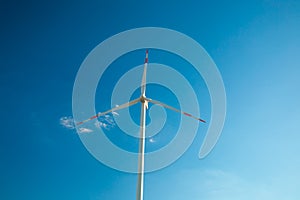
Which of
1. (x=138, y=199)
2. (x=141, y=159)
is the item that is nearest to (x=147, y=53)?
(x=141, y=159)

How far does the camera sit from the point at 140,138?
35844mm

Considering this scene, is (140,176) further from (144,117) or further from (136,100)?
(136,100)

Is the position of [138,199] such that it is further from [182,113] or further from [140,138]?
[182,113]

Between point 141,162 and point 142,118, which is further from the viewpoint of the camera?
point 142,118

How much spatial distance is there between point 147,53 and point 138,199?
18.0 meters

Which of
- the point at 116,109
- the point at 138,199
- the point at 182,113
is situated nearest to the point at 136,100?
the point at 116,109

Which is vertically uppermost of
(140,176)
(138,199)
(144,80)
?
(144,80)

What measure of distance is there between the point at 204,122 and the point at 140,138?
7.97m

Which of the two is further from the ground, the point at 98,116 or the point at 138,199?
the point at 98,116

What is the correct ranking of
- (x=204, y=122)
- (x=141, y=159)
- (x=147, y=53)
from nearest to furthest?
1. (x=141, y=159)
2. (x=204, y=122)
3. (x=147, y=53)

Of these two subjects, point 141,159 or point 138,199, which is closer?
point 138,199

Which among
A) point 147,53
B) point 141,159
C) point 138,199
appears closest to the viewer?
point 138,199

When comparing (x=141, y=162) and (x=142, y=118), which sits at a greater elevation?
(x=142, y=118)

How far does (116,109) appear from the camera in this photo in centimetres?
4041
